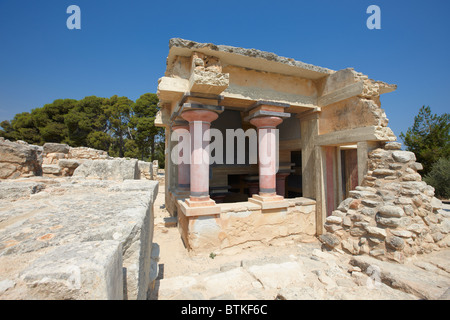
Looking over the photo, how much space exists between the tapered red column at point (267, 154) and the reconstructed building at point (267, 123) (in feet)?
0.09

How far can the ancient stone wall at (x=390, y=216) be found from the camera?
12.0 feet

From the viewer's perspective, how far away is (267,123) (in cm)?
581

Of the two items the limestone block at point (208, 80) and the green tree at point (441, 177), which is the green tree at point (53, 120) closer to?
the limestone block at point (208, 80)

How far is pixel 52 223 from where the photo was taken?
52.2 inches

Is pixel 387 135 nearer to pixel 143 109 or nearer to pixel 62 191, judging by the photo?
pixel 62 191

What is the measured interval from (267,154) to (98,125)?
2414 cm

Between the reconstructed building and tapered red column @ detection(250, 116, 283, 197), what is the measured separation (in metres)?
0.03

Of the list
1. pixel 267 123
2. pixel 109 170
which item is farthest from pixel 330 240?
pixel 109 170

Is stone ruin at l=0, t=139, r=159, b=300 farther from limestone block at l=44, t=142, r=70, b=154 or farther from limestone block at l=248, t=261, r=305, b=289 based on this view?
limestone block at l=44, t=142, r=70, b=154

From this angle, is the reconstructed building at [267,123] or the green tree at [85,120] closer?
the reconstructed building at [267,123]

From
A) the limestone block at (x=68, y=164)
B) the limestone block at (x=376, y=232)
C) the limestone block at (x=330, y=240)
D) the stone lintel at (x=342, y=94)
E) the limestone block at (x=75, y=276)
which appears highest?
the stone lintel at (x=342, y=94)

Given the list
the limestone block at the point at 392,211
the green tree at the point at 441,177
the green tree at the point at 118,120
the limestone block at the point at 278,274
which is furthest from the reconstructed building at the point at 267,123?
the green tree at the point at 118,120

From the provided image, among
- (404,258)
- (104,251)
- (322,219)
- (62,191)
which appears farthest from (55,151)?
(404,258)

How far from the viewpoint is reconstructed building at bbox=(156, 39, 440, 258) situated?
15.8 ft
